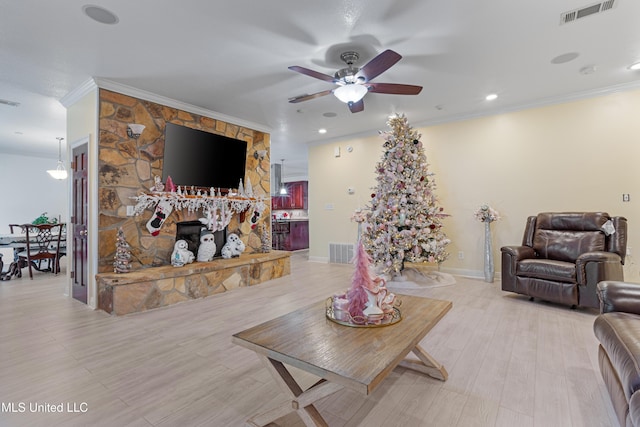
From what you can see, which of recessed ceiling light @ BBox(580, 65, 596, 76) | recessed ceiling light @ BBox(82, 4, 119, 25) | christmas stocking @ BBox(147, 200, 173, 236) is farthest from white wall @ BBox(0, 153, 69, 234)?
recessed ceiling light @ BBox(580, 65, 596, 76)

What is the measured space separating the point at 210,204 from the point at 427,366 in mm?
3581

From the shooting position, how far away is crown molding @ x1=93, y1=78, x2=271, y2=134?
3.65 metres

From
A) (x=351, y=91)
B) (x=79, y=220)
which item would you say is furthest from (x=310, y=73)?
(x=79, y=220)

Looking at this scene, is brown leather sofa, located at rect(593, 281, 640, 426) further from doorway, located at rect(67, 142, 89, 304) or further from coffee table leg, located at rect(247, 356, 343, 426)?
doorway, located at rect(67, 142, 89, 304)

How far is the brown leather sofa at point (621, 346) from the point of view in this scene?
4.12 feet

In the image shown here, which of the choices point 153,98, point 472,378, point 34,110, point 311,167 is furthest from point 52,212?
point 472,378

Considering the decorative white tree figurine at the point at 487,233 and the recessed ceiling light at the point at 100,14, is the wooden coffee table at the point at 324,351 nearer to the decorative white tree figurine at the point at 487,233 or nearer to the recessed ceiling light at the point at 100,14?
the recessed ceiling light at the point at 100,14

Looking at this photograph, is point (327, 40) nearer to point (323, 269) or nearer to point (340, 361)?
point (340, 361)

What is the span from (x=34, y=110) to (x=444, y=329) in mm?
6201

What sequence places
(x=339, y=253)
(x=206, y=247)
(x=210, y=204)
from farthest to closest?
1. (x=339, y=253)
2. (x=210, y=204)
3. (x=206, y=247)

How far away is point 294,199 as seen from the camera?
11.8 meters

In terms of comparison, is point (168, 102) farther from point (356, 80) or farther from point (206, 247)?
point (356, 80)

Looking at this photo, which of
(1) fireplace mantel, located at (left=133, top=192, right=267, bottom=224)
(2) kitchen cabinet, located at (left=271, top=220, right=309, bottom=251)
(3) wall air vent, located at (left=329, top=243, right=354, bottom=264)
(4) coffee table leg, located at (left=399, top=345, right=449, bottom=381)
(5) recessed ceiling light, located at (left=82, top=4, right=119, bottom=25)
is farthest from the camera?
(2) kitchen cabinet, located at (left=271, top=220, right=309, bottom=251)

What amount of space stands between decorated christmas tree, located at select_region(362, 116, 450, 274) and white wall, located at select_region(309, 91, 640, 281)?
812 mm
